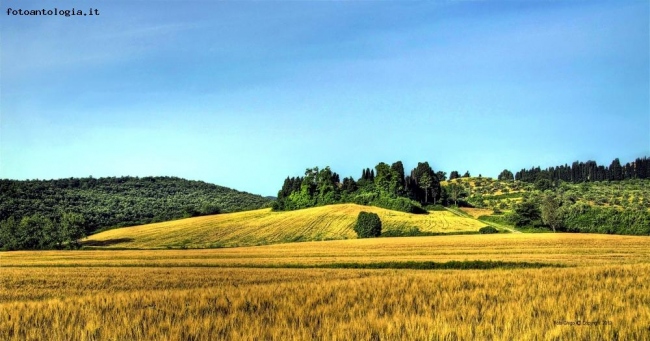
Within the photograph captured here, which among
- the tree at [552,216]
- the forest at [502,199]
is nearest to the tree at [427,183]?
the forest at [502,199]

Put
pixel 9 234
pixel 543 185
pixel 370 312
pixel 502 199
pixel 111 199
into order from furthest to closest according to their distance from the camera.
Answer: pixel 543 185 → pixel 502 199 → pixel 111 199 → pixel 9 234 → pixel 370 312

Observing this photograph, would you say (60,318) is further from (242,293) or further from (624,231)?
(624,231)

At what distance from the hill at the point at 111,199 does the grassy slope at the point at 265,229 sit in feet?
27.1

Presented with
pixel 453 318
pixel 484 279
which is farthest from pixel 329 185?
pixel 453 318

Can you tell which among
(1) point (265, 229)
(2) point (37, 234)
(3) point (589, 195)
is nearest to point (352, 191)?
(1) point (265, 229)

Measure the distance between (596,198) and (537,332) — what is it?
153m

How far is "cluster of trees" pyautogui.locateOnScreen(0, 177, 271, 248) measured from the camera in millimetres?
90500

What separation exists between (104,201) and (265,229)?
5045 cm

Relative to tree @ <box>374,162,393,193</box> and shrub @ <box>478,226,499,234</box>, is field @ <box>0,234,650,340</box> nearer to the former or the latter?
shrub @ <box>478,226,499,234</box>

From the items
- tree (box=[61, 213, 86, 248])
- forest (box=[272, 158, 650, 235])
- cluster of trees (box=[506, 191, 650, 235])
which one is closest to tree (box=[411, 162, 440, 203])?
forest (box=[272, 158, 650, 235])

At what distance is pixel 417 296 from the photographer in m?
15.3

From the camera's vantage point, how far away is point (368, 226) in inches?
3541

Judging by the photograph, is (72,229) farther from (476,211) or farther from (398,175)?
(476,211)

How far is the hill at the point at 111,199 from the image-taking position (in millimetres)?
92875
